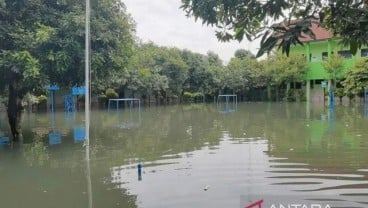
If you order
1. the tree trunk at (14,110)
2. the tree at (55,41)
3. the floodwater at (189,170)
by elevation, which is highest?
the tree at (55,41)

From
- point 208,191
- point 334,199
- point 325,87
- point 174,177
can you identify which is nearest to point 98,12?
point 174,177

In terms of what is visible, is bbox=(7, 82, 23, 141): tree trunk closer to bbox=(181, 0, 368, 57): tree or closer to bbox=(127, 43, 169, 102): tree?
bbox=(181, 0, 368, 57): tree

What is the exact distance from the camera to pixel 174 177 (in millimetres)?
8492

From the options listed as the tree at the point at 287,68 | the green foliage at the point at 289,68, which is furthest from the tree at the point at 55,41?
the green foliage at the point at 289,68

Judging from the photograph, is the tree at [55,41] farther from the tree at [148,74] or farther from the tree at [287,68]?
the tree at [287,68]

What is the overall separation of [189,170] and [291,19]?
651 centimetres

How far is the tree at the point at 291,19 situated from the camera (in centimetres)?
A: 276

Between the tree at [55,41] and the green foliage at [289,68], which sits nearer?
the tree at [55,41]

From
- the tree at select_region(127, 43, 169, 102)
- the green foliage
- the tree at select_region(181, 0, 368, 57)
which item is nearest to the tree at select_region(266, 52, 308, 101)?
the green foliage

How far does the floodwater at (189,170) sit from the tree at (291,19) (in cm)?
250

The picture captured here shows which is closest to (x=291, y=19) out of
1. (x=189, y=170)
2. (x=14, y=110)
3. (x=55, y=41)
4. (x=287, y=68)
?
(x=189, y=170)

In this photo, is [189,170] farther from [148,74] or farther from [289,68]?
[289,68]

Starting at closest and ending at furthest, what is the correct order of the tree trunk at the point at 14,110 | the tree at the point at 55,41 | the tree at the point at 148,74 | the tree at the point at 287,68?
the tree at the point at 55,41, the tree trunk at the point at 14,110, the tree at the point at 148,74, the tree at the point at 287,68

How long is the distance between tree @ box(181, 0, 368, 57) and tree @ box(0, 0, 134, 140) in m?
9.21
